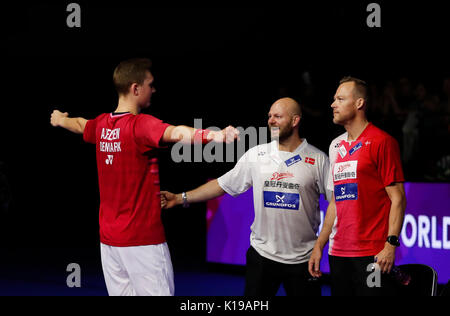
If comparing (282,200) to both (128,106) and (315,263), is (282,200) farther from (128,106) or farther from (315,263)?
(128,106)

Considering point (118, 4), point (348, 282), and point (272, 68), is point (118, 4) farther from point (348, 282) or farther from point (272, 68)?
point (348, 282)

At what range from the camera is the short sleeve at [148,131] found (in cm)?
356

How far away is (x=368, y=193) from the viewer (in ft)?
13.2

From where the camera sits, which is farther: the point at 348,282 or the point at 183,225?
the point at 183,225

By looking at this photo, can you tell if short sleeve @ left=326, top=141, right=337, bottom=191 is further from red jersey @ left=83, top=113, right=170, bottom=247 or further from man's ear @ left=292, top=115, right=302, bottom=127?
red jersey @ left=83, top=113, right=170, bottom=247

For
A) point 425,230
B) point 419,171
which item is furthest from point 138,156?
point 419,171

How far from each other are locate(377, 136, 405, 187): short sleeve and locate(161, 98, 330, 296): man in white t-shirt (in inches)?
23.4

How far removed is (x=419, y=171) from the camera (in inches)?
343

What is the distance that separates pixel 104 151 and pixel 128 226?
483mm

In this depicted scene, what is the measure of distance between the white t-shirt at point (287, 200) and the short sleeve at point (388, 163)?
22.6 inches

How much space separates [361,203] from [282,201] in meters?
0.70

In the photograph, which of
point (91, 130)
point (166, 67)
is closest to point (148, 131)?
point (91, 130)

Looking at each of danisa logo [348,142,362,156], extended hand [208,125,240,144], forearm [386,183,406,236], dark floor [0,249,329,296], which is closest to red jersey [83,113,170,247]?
extended hand [208,125,240,144]

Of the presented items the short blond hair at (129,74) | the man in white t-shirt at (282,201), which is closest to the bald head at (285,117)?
the man in white t-shirt at (282,201)
